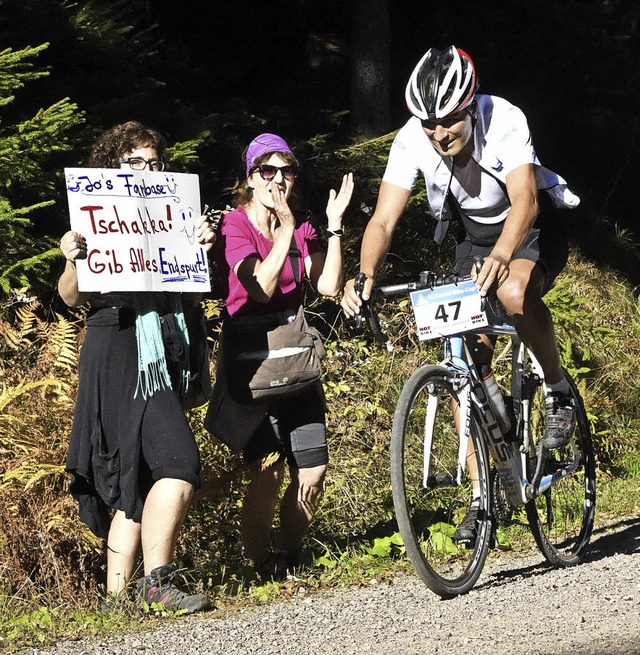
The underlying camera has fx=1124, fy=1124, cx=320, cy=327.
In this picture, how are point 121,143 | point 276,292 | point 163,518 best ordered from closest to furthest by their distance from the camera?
point 163,518, point 121,143, point 276,292

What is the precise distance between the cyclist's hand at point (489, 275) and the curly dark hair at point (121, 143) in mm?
1570

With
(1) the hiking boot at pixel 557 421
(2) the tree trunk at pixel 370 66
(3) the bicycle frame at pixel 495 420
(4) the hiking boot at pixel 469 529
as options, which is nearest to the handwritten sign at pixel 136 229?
(3) the bicycle frame at pixel 495 420

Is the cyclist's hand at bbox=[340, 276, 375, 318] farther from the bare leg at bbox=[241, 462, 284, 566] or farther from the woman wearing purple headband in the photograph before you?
the bare leg at bbox=[241, 462, 284, 566]

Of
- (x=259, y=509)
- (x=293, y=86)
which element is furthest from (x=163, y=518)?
(x=293, y=86)

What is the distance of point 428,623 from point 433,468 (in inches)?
29.3

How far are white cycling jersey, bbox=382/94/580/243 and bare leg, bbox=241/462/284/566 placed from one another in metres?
1.43

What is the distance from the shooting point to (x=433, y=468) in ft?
16.5

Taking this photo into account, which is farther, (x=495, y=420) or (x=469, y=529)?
(x=495, y=420)

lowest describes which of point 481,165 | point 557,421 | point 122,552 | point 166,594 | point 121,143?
point 166,594

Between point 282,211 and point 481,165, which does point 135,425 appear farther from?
point 481,165

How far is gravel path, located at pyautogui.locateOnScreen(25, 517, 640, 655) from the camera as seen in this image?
13.8 feet

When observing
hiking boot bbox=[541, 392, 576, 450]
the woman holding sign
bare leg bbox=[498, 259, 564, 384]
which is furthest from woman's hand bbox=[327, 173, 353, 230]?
hiking boot bbox=[541, 392, 576, 450]

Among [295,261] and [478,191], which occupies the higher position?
[478,191]

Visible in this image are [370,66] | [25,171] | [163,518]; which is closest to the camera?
[163,518]
